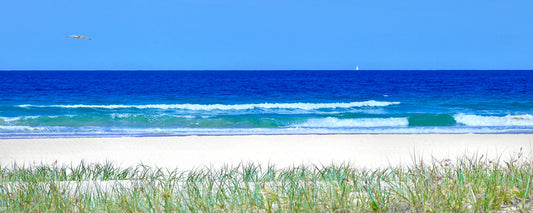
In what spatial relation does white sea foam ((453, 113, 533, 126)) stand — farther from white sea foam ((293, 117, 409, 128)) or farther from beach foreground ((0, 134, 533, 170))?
beach foreground ((0, 134, 533, 170))

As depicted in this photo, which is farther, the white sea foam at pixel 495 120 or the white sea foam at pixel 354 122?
the white sea foam at pixel 495 120

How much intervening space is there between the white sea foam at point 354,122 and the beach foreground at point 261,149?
5.28 metres

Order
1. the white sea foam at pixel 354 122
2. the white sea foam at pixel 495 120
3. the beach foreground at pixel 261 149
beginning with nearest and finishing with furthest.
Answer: the beach foreground at pixel 261 149 < the white sea foam at pixel 354 122 < the white sea foam at pixel 495 120

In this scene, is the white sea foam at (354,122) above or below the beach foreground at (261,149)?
below

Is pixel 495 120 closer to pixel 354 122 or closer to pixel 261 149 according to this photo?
pixel 354 122

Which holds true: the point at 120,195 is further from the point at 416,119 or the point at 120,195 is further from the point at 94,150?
the point at 416,119

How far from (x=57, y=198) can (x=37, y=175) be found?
1575 mm

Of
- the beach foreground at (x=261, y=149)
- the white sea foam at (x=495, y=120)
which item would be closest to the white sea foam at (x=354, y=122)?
the white sea foam at (x=495, y=120)

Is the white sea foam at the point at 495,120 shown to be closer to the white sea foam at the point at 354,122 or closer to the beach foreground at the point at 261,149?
the white sea foam at the point at 354,122

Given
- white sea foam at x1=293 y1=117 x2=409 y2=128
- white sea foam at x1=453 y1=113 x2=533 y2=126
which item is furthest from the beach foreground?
white sea foam at x1=453 y1=113 x2=533 y2=126

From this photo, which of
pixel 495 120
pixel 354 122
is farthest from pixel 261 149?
pixel 495 120

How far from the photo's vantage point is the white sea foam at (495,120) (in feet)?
59.9

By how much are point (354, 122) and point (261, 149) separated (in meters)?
8.24

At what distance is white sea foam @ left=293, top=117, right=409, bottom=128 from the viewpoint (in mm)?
17663
